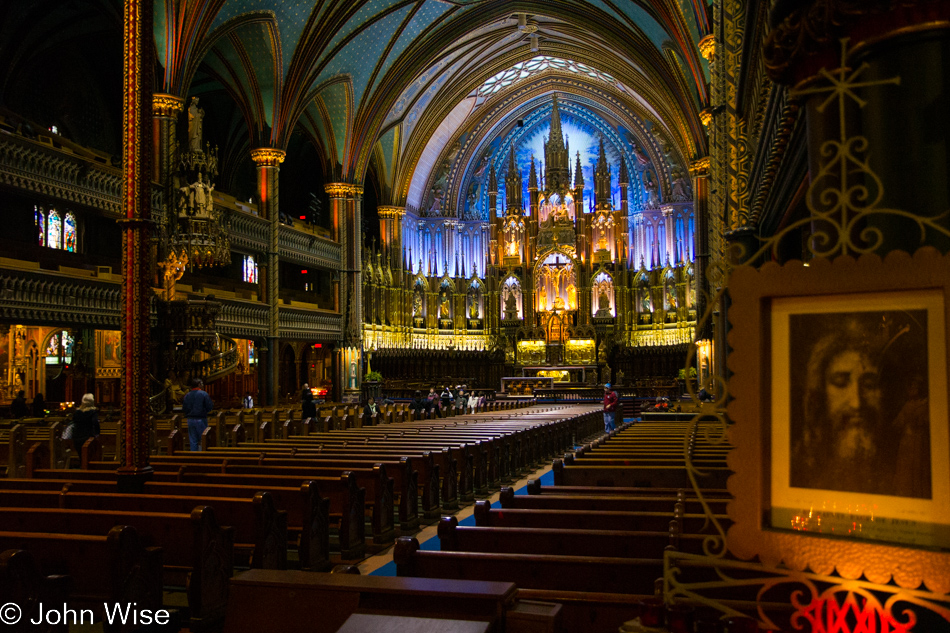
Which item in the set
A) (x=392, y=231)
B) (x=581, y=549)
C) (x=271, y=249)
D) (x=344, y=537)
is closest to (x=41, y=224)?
(x=271, y=249)

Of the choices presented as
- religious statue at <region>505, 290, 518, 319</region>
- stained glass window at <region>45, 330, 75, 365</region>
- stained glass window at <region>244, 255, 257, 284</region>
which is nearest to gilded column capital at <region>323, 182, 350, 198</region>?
stained glass window at <region>244, 255, 257, 284</region>

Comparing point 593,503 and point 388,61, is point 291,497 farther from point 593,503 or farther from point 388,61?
point 388,61

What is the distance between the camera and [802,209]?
8508mm

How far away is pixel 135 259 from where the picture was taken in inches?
254

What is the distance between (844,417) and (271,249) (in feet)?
83.4

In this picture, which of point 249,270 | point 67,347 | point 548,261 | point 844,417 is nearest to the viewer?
point 844,417

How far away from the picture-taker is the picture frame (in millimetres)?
2168

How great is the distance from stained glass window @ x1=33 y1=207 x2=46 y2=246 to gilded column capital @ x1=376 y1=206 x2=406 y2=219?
15.5m

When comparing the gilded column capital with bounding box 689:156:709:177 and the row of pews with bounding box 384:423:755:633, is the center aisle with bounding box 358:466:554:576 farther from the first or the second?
the gilded column capital with bounding box 689:156:709:177

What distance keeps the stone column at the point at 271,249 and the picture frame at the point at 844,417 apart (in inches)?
961

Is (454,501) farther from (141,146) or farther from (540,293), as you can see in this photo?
(540,293)

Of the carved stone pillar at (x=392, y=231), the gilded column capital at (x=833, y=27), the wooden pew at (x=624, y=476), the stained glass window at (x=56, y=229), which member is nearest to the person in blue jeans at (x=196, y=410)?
the wooden pew at (x=624, y=476)

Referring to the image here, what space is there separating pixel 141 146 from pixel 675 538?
5499 millimetres

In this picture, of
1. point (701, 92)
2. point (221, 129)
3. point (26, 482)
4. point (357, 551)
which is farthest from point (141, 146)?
point (221, 129)
